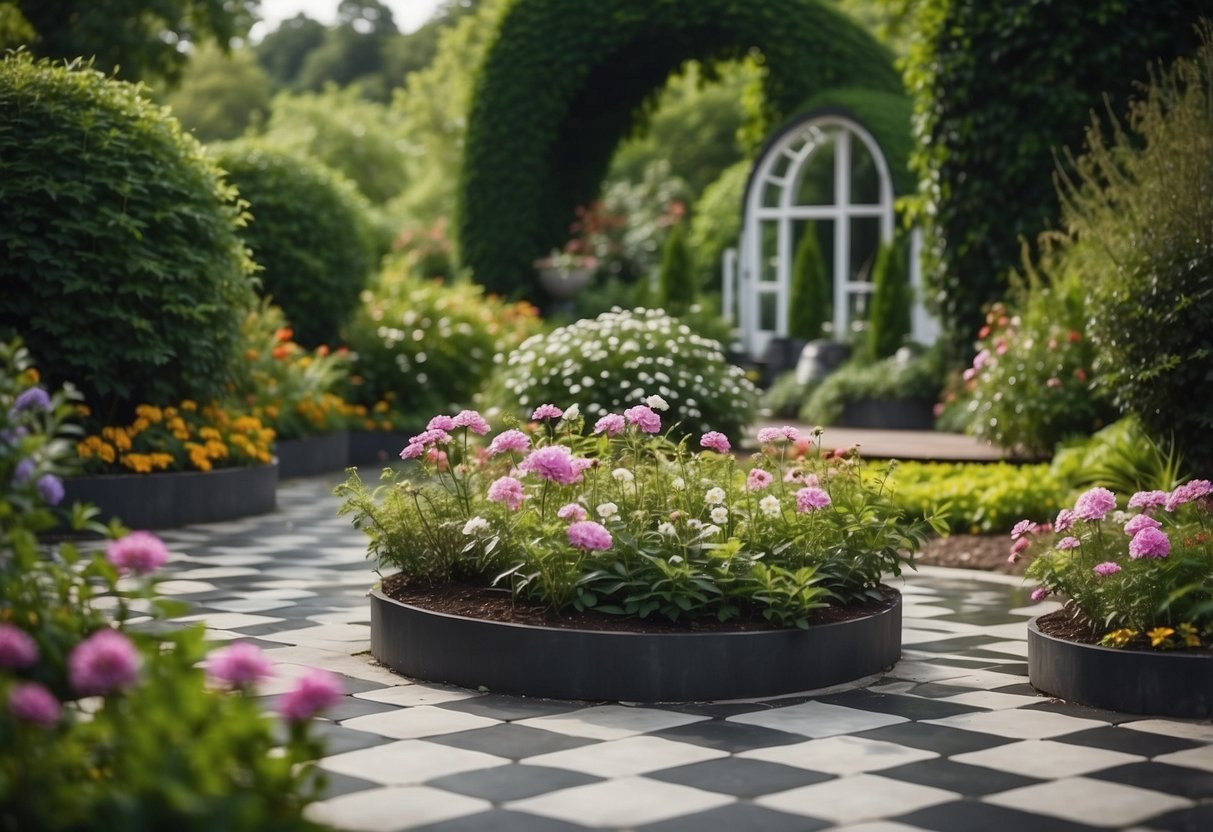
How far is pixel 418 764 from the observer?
4.05 metres

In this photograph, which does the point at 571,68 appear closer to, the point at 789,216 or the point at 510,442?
the point at 789,216

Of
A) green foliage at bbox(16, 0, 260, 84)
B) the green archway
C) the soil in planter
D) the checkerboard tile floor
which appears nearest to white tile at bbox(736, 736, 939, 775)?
the checkerboard tile floor

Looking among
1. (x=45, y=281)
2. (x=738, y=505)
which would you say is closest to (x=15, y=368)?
(x=738, y=505)

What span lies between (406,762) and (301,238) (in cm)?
1050

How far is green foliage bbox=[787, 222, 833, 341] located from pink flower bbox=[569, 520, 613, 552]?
1383 cm

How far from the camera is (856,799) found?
3766 mm

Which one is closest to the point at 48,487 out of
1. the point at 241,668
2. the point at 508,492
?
the point at 241,668

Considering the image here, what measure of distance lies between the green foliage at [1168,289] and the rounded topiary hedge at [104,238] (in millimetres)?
5196

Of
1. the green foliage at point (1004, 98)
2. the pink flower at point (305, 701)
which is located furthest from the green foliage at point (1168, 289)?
the pink flower at point (305, 701)

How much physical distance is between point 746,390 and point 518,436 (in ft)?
21.3

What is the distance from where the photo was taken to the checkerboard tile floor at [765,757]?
11.9ft

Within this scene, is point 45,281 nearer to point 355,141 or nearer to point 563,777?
point 563,777

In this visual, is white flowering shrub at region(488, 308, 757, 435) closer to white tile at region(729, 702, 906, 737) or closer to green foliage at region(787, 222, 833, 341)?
white tile at region(729, 702, 906, 737)

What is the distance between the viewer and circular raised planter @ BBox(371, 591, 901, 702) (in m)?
4.86
